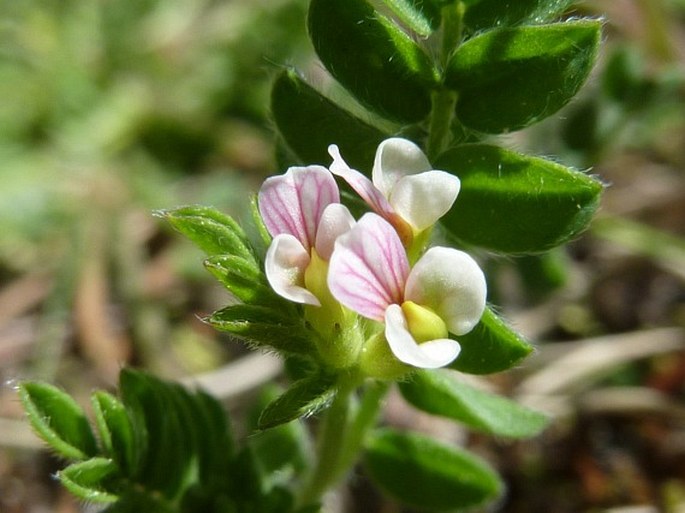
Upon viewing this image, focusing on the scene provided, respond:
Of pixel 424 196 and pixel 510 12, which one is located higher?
pixel 510 12

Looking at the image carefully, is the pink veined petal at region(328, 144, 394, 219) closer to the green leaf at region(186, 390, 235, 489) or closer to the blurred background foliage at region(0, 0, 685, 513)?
the green leaf at region(186, 390, 235, 489)

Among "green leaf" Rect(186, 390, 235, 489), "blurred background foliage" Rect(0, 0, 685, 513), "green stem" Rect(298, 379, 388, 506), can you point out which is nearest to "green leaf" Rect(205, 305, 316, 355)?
"green stem" Rect(298, 379, 388, 506)

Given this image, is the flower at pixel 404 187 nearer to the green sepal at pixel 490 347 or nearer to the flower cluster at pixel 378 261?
the flower cluster at pixel 378 261

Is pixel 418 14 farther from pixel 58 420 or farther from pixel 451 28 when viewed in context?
pixel 58 420

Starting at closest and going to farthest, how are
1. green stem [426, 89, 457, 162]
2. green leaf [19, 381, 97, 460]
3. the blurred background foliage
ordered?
Result: green leaf [19, 381, 97, 460], green stem [426, 89, 457, 162], the blurred background foliage

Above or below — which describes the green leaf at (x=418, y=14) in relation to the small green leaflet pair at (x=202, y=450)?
above

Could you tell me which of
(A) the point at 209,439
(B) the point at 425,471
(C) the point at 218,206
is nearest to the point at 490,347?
(A) the point at 209,439

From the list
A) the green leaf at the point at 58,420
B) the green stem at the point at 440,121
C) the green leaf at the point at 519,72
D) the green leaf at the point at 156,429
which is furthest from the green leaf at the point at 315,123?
the green leaf at the point at 58,420
